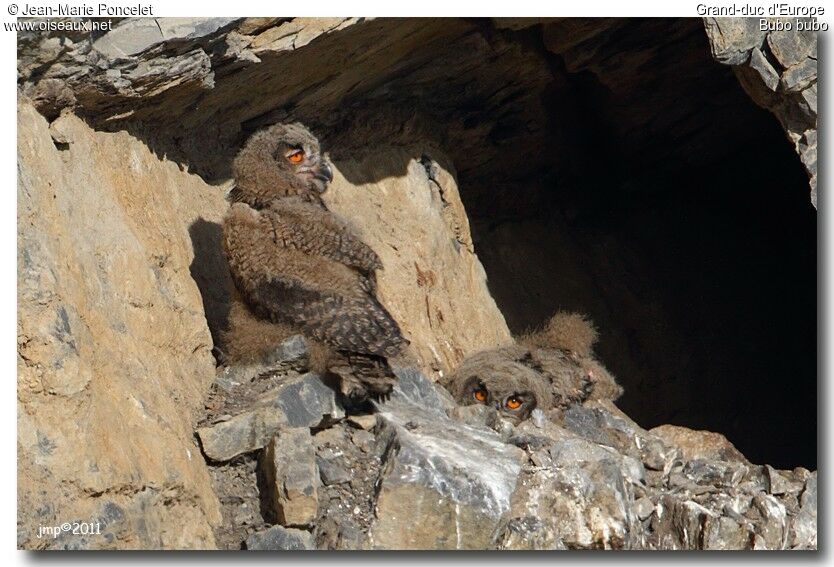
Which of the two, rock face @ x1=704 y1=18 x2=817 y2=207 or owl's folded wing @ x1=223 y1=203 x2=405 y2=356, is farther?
rock face @ x1=704 y1=18 x2=817 y2=207

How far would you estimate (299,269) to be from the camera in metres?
7.50

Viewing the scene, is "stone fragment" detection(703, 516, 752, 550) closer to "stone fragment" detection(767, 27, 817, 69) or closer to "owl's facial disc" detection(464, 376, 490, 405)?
"owl's facial disc" detection(464, 376, 490, 405)

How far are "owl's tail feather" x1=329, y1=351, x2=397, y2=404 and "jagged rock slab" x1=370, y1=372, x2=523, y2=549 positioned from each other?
0.32m

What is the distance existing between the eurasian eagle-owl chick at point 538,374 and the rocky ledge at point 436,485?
3.03 feet

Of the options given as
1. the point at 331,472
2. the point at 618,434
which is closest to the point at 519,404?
the point at 618,434

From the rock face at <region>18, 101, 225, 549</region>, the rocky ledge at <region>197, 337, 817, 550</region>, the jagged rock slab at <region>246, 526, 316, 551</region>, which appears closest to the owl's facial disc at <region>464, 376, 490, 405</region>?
the rocky ledge at <region>197, 337, 817, 550</region>

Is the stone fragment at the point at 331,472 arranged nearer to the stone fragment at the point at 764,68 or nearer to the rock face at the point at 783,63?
the rock face at the point at 783,63

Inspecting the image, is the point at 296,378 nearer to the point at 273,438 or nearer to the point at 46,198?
the point at 273,438

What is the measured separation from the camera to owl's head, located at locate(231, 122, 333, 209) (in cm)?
789

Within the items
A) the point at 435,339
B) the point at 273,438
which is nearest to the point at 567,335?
the point at 435,339

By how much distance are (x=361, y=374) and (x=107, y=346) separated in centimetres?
149

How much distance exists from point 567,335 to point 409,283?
1491mm

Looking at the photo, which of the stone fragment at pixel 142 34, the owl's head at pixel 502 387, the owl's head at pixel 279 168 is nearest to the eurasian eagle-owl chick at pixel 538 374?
the owl's head at pixel 502 387

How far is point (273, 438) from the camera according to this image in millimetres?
6879
